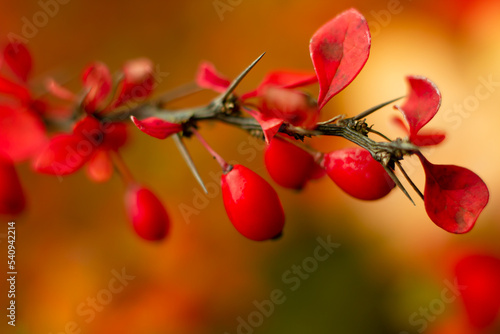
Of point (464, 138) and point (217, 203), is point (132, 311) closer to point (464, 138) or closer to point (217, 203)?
point (217, 203)

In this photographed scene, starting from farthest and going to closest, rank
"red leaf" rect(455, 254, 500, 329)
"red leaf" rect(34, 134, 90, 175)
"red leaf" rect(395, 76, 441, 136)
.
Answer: "red leaf" rect(455, 254, 500, 329) → "red leaf" rect(34, 134, 90, 175) → "red leaf" rect(395, 76, 441, 136)

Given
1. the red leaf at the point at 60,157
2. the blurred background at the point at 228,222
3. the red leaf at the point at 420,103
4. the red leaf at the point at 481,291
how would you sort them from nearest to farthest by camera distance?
1. the red leaf at the point at 420,103
2. the red leaf at the point at 60,157
3. the red leaf at the point at 481,291
4. the blurred background at the point at 228,222

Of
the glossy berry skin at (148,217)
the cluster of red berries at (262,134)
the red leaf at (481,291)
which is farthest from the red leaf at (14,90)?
the red leaf at (481,291)

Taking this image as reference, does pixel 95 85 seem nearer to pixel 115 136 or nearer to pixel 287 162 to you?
pixel 115 136

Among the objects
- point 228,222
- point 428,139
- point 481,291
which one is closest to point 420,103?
point 428,139

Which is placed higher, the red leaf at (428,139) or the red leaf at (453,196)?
the red leaf at (428,139)

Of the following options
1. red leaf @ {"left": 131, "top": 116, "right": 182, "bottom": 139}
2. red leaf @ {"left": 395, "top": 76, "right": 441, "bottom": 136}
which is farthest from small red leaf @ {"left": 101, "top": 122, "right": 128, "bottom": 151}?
red leaf @ {"left": 395, "top": 76, "right": 441, "bottom": 136}

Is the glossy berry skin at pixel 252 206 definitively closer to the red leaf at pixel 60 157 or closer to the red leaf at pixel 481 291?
the red leaf at pixel 60 157

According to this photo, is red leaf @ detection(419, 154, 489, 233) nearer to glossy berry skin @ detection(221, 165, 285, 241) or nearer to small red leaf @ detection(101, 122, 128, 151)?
glossy berry skin @ detection(221, 165, 285, 241)
